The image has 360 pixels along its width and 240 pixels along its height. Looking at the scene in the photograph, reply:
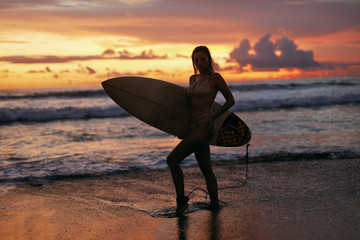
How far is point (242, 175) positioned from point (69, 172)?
2.71 meters

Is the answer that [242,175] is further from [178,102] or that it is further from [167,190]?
[178,102]

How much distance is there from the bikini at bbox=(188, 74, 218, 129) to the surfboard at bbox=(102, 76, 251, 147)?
34cm

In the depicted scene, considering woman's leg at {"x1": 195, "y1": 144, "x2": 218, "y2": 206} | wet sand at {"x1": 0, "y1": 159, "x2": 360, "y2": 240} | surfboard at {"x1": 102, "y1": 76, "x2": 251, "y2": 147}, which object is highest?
surfboard at {"x1": 102, "y1": 76, "x2": 251, "y2": 147}

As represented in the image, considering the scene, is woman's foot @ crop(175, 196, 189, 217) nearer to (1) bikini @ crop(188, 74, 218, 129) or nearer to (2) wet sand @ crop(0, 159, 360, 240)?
(2) wet sand @ crop(0, 159, 360, 240)

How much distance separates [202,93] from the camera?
3.40 m

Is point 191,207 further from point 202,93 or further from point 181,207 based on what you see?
point 202,93

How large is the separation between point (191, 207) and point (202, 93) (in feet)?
4.08

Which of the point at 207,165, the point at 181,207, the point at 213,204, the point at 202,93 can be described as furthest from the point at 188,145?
the point at 213,204

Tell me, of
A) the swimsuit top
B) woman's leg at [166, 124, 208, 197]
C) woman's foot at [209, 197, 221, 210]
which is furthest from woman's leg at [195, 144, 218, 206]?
the swimsuit top

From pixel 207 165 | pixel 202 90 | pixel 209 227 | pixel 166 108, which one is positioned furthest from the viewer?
pixel 166 108

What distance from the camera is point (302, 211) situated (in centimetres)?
357

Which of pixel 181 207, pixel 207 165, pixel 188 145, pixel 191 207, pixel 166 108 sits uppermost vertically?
pixel 166 108

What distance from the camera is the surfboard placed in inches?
153

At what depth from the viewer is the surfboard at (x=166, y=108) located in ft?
12.8
